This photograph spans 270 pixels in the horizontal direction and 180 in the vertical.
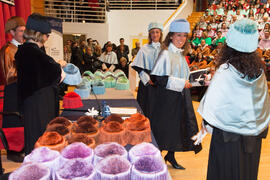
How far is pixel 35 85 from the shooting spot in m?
→ 1.93

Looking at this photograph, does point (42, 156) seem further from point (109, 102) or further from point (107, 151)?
point (109, 102)

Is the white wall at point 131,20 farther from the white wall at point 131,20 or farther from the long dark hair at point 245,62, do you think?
the long dark hair at point 245,62

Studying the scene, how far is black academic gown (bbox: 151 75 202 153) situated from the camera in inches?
104

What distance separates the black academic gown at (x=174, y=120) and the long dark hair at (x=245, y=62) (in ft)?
3.63

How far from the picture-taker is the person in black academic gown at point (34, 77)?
189 cm

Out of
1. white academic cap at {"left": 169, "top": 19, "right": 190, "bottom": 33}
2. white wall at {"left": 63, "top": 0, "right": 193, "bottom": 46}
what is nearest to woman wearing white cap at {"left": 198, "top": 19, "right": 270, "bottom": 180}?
white academic cap at {"left": 169, "top": 19, "right": 190, "bottom": 33}

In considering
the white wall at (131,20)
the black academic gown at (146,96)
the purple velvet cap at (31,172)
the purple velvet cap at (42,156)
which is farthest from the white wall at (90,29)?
the purple velvet cap at (31,172)

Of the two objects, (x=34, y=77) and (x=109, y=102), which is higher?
(x=34, y=77)

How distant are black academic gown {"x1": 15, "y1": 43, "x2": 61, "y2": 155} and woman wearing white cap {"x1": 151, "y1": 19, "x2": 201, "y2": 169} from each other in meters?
1.09

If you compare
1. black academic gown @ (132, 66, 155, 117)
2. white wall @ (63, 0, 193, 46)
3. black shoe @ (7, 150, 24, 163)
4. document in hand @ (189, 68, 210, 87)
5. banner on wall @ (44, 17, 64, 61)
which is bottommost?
black shoe @ (7, 150, 24, 163)

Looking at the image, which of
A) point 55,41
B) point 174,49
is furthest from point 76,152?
point 55,41

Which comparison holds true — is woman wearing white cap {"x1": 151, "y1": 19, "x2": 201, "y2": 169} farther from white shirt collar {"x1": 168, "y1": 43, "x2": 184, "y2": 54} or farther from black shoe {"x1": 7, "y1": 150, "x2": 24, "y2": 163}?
black shoe {"x1": 7, "y1": 150, "x2": 24, "y2": 163}

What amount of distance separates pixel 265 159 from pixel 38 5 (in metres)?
8.82

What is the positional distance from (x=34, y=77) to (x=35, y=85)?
0.21ft
